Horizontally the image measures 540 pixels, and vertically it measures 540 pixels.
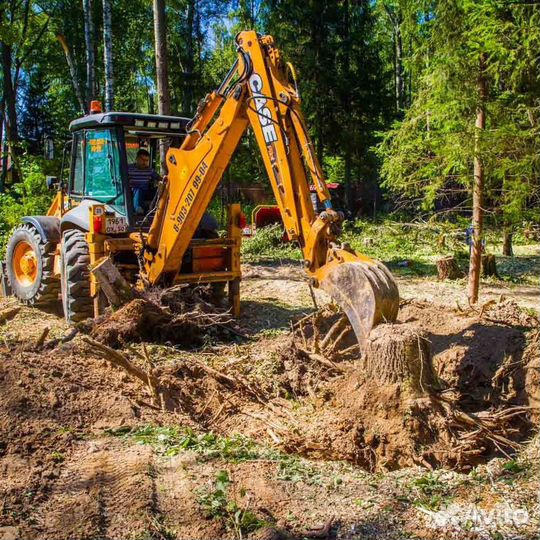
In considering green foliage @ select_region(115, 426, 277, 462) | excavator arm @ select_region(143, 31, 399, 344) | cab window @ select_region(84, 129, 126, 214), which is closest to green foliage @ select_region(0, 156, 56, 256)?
cab window @ select_region(84, 129, 126, 214)

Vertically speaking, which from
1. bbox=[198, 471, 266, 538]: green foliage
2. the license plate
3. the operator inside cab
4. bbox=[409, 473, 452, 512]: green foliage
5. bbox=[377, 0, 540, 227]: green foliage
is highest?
bbox=[377, 0, 540, 227]: green foliage

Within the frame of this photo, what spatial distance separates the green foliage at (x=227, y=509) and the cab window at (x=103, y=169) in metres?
4.92

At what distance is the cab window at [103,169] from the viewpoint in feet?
25.5

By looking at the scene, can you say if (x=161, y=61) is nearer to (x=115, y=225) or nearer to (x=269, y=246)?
(x=115, y=225)

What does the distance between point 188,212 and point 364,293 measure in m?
2.90

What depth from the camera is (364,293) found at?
5.09 m

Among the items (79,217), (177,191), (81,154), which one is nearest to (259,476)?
(177,191)

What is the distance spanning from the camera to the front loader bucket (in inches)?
198

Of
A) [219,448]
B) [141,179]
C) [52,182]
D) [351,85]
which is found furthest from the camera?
[351,85]

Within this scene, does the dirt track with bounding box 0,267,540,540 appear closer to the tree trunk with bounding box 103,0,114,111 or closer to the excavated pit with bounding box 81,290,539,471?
the excavated pit with bounding box 81,290,539,471

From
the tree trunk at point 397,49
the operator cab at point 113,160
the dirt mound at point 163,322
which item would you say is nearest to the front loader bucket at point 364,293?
the dirt mound at point 163,322

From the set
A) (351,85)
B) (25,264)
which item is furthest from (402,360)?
(351,85)

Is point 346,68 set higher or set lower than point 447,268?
higher

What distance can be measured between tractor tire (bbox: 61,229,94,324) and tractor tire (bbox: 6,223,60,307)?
873 millimetres
